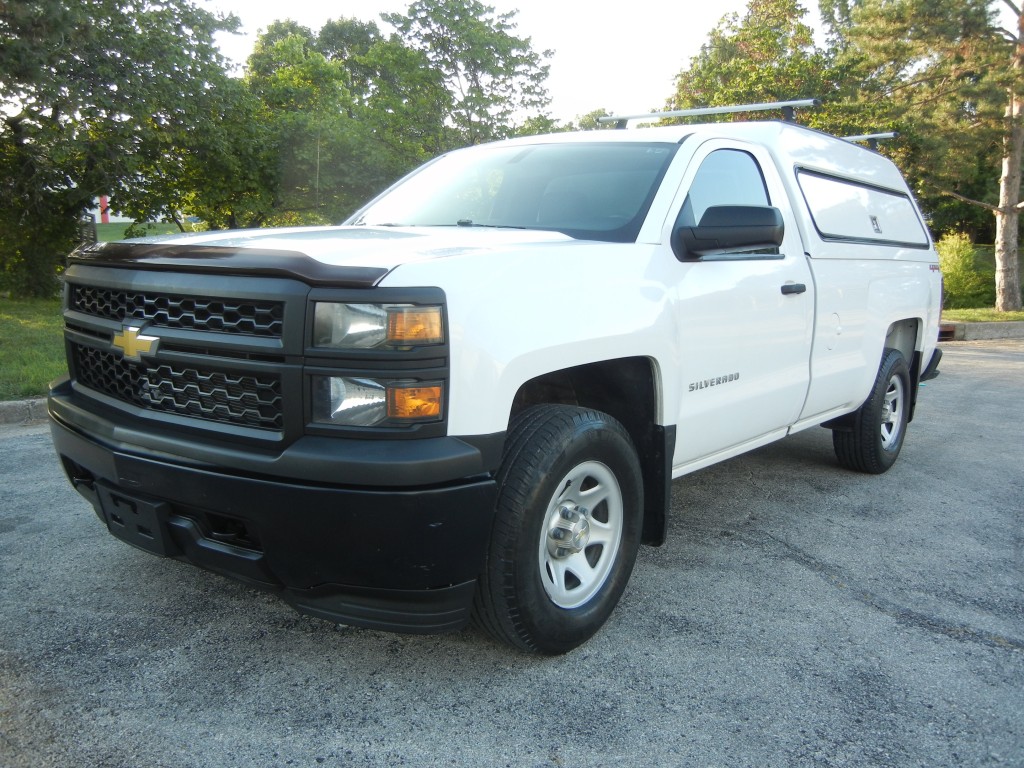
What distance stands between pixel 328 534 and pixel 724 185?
2.44m

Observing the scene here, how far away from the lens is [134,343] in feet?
8.68

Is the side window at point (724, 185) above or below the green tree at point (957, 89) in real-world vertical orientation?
below

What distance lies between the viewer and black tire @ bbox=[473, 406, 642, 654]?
100 inches

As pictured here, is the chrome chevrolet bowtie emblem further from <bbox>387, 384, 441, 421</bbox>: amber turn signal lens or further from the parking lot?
the parking lot

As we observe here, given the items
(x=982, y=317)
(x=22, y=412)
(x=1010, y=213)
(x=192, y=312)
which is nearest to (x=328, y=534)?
(x=192, y=312)

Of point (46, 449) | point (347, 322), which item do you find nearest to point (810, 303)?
point (347, 322)

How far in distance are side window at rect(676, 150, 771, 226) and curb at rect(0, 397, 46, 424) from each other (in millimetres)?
5267

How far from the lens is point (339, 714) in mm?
2520

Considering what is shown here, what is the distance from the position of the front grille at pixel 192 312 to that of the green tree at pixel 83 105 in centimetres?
991

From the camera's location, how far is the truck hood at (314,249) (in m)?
2.34

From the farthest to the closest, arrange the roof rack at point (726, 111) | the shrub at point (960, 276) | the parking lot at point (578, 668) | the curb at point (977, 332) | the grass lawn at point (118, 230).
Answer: the shrub at point (960, 276) < the grass lawn at point (118, 230) < the curb at point (977, 332) < the roof rack at point (726, 111) < the parking lot at point (578, 668)

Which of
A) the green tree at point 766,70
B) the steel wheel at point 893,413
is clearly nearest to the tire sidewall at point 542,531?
the steel wheel at point 893,413

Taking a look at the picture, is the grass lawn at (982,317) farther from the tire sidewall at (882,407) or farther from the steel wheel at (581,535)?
the steel wheel at (581,535)

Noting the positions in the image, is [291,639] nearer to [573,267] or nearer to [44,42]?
[573,267]
